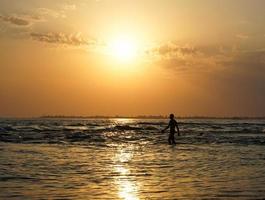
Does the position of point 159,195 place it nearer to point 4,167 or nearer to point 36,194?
point 36,194

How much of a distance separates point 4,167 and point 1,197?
5.80m

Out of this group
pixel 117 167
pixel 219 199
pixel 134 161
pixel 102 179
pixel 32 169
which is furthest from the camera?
pixel 134 161

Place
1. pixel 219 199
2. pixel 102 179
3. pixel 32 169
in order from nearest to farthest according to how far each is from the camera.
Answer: pixel 219 199, pixel 102 179, pixel 32 169

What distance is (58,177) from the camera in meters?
14.2

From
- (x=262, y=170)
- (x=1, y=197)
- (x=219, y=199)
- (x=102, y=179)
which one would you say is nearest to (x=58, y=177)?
(x=102, y=179)

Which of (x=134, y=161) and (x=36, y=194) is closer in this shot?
(x=36, y=194)

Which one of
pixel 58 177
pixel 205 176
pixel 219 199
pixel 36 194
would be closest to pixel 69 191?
pixel 36 194

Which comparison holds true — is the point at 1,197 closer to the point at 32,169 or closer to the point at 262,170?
the point at 32,169

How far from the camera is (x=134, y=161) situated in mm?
19469

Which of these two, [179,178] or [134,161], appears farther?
[134,161]

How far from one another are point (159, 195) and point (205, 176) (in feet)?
12.3

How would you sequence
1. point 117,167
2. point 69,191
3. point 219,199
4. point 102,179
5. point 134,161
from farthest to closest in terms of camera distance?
point 134,161, point 117,167, point 102,179, point 69,191, point 219,199

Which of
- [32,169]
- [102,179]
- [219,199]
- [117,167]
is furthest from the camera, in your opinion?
[117,167]

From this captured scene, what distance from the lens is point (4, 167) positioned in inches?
648
